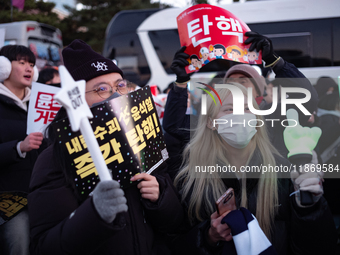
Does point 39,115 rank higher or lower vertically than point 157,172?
higher

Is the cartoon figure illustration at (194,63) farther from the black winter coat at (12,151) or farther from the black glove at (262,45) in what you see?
the black winter coat at (12,151)

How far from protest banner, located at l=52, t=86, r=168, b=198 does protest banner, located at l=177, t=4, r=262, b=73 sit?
769mm

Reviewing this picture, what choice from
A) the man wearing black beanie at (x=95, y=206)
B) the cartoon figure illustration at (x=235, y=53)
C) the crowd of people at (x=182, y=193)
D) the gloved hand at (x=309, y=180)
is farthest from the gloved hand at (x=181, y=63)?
the gloved hand at (x=309, y=180)

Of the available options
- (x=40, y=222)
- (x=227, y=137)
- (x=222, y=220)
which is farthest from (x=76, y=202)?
(x=227, y=137)

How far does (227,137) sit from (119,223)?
938 mm

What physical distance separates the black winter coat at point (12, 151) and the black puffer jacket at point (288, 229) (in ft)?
4.49

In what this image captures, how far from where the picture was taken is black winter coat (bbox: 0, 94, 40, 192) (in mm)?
2173

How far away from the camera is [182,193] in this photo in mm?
1807

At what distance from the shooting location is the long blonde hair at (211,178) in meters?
1.66

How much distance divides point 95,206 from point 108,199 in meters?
0.08

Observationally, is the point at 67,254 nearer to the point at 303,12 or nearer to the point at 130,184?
the point at 130,184

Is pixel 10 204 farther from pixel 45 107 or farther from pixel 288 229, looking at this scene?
pixel 288 229

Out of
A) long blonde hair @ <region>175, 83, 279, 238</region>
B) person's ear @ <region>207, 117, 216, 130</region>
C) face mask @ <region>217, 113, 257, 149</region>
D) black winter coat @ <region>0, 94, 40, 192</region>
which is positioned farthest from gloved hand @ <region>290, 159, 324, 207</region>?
black winter coat @ <region>0, 94, 40, 192</region>

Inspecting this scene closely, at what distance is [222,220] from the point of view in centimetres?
146
